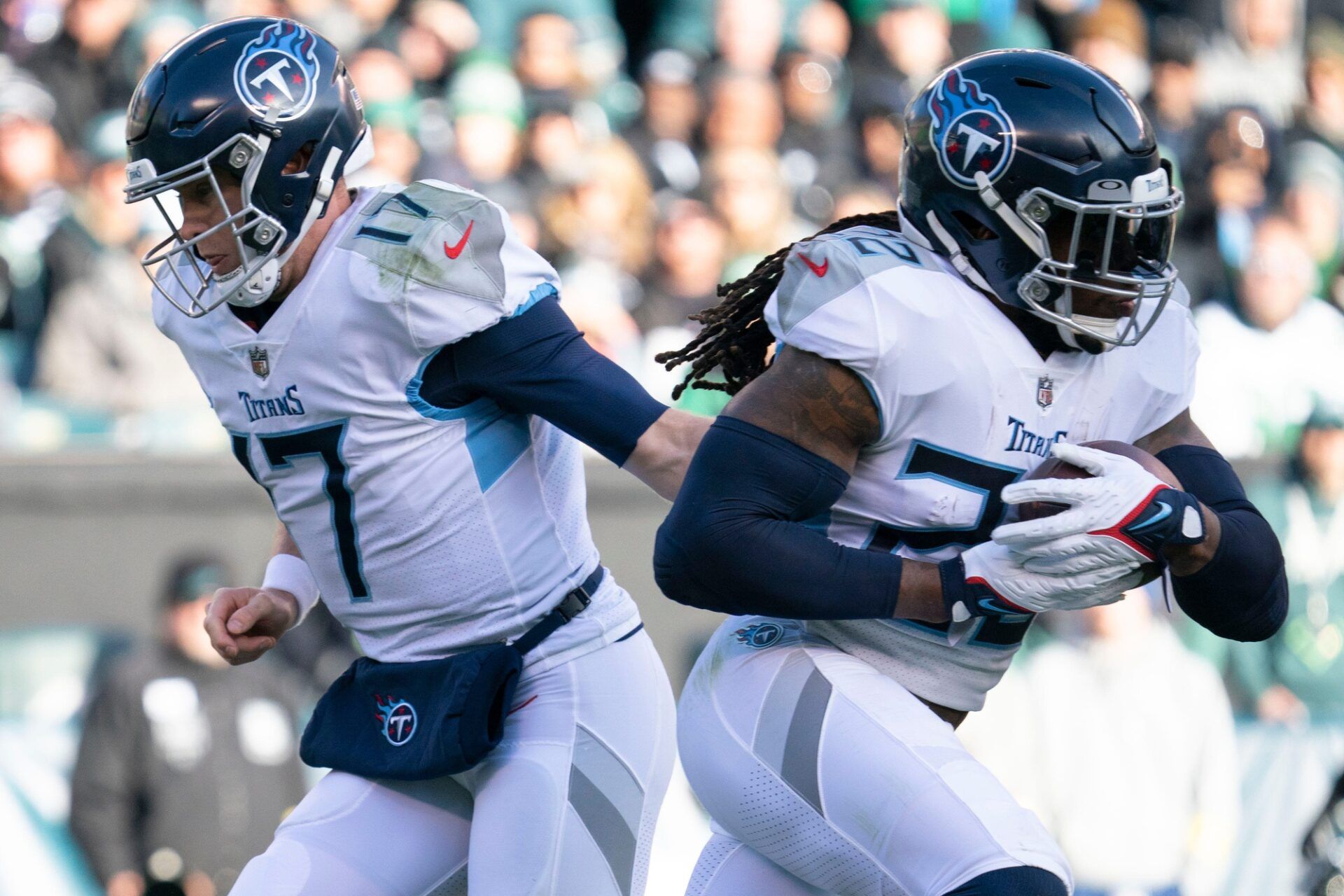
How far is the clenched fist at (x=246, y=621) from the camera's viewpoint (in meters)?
2.79

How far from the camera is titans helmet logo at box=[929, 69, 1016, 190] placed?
7.95ft

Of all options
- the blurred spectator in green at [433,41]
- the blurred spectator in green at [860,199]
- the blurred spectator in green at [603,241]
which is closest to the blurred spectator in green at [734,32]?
the blurred spectator in green at [860,199]

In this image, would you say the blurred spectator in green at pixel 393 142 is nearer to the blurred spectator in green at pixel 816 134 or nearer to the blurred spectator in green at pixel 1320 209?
the blurred spectator in green at pixel 816 134

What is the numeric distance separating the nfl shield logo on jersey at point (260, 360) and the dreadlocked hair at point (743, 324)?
2.15 ft

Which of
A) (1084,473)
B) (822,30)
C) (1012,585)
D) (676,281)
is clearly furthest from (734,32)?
(1012,585)

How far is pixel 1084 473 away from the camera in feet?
7.70

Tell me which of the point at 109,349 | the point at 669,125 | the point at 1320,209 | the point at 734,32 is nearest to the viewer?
the point at 109,349

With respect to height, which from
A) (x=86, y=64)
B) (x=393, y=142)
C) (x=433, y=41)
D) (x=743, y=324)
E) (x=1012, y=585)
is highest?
(x=743, y=324)

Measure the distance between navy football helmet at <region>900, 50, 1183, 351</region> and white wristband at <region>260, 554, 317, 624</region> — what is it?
128cm

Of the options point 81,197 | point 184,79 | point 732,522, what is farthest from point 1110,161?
point 81,197

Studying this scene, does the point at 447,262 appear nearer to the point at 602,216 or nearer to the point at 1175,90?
the point at 602,216

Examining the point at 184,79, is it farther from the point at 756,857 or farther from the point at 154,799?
the point at 154,799

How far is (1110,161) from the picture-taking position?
2.40 metres

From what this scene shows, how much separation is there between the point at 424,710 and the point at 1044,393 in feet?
3.53
